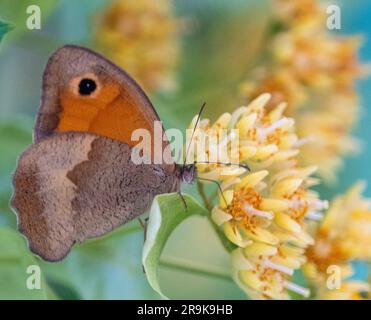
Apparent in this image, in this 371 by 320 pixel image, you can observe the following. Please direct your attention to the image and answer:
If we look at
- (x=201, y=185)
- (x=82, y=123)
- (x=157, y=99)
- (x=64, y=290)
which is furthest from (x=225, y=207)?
(x=157, y=99)

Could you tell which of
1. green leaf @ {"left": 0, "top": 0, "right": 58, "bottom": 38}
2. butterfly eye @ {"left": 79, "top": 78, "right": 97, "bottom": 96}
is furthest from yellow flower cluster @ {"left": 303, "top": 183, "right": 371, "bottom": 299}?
green leaf @ {"left": 0, "top": 0, "right": 58, "bottom": 38}

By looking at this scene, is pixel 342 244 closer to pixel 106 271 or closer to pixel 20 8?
pixel 106 271

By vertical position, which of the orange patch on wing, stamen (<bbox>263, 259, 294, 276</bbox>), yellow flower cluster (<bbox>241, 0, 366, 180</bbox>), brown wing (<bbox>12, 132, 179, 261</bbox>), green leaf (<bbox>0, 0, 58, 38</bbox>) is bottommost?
stamen (<bbox>263, 259, 294, 276</bbox>)

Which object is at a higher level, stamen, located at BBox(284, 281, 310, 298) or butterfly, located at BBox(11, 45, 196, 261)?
butterfly, located at BBox(11, 45, 196, 261)

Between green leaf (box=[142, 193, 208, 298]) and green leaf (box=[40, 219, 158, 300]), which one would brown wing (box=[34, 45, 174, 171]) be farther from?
green leaf (box=[40, 219, 158, 300])
